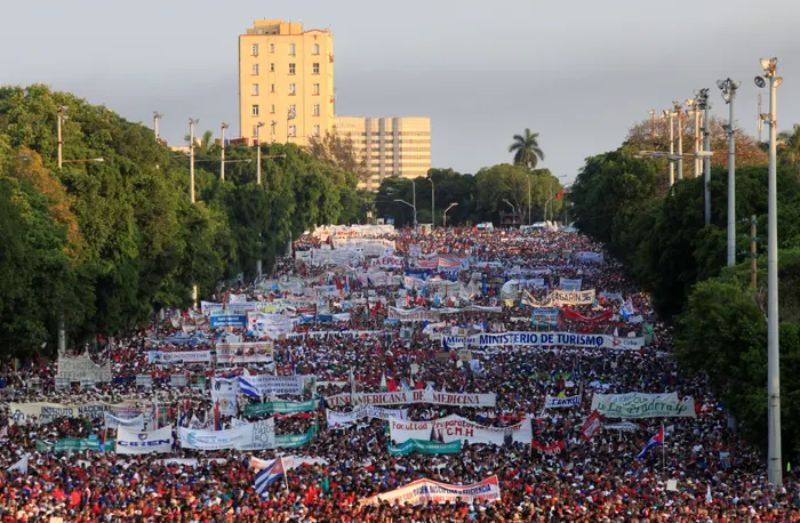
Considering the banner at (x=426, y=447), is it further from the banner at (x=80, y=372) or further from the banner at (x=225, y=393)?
the banner at (x=80, y=372)

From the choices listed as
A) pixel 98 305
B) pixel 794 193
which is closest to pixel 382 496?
pixel 794 193

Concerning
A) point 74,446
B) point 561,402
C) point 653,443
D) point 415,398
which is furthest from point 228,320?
point 653,443

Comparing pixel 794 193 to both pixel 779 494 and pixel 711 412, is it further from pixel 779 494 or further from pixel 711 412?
pixel 779 494

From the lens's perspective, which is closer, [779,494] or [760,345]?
[779,494]

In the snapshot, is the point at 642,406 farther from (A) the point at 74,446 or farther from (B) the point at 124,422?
(A) the point at 74,446

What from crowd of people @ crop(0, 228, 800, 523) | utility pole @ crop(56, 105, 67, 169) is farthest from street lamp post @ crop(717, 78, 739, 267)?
utility pole @ crop(56, 105, 67, 169)

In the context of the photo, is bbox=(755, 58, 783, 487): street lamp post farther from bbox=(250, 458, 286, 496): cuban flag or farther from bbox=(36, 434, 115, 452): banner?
bbox=(36, 434, 115, 452): banner
